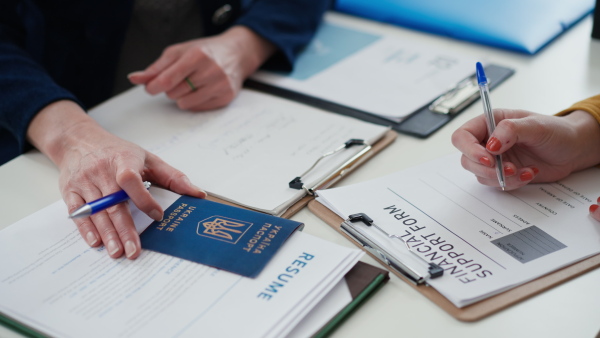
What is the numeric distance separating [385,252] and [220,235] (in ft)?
0.69

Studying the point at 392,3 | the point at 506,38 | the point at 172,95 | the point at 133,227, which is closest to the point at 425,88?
the point at 506,38

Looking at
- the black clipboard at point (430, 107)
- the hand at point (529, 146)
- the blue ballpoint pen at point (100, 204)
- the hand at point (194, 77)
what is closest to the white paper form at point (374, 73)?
the black clipboard at point (430, 107)

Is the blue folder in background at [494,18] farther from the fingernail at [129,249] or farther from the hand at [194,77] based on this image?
the fingernail at [129,249]

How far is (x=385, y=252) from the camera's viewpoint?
71cm

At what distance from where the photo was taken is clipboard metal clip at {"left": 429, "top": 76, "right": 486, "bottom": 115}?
1048 mm

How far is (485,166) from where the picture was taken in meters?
0.79

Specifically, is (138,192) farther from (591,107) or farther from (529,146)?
(591,107)

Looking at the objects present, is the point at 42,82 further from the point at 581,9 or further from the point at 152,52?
the point at 581,9

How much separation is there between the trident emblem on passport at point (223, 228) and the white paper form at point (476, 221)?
14cm

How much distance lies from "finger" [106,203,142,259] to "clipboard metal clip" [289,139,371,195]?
236mm

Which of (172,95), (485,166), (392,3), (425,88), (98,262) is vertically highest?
(392,3)

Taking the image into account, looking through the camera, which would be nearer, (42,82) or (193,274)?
(193,274)

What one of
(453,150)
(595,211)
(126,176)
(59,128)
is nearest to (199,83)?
(59,128)

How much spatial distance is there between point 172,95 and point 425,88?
50 cm
